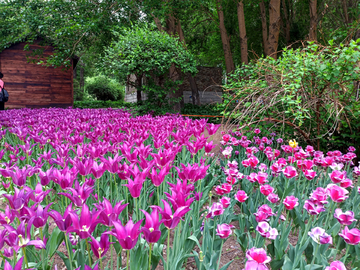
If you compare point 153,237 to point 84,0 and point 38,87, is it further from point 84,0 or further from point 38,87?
point 38,87

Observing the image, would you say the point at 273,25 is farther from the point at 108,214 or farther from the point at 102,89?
the point at 102,89

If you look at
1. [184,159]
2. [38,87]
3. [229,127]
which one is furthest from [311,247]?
[38,87]

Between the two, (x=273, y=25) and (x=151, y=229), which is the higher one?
(x=273, y=25)

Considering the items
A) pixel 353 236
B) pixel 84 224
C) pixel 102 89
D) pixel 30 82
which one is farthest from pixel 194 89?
pixel 84 224

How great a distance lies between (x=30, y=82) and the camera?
17.0 meters

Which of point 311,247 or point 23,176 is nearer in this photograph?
point 23,176

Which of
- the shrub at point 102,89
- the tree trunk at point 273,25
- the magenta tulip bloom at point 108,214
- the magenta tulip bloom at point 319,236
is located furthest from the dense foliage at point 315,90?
the shrub at point 102,89

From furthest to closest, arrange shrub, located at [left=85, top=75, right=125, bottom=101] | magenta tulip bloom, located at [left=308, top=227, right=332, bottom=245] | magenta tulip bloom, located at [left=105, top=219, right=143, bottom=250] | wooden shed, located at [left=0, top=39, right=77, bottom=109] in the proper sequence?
shrub, located at [left=85, top=75, right=125, bottom=101]
wooden shed, located at [left=0, top=39, right=77, bottom=109]
magenta tulip bloom, located at [left=308, top=227, right=332, bottom=245]
magenta tulip bloom, located at [left=105, top=219, right=143, bottom=250]

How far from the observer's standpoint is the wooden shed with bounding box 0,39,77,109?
16625mm

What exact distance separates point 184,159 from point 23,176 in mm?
1910

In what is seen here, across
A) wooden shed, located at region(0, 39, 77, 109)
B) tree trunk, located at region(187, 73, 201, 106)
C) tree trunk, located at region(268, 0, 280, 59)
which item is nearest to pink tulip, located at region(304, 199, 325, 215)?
tree trunk, located at region(268, 0, 280, 59)

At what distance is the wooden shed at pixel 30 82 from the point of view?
16625mm

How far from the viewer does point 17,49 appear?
16.8 metres

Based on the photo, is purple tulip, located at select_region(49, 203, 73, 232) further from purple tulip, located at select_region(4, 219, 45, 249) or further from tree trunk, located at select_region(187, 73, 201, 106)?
tree trunk, located at select_region(187, 73, 201, 106)
